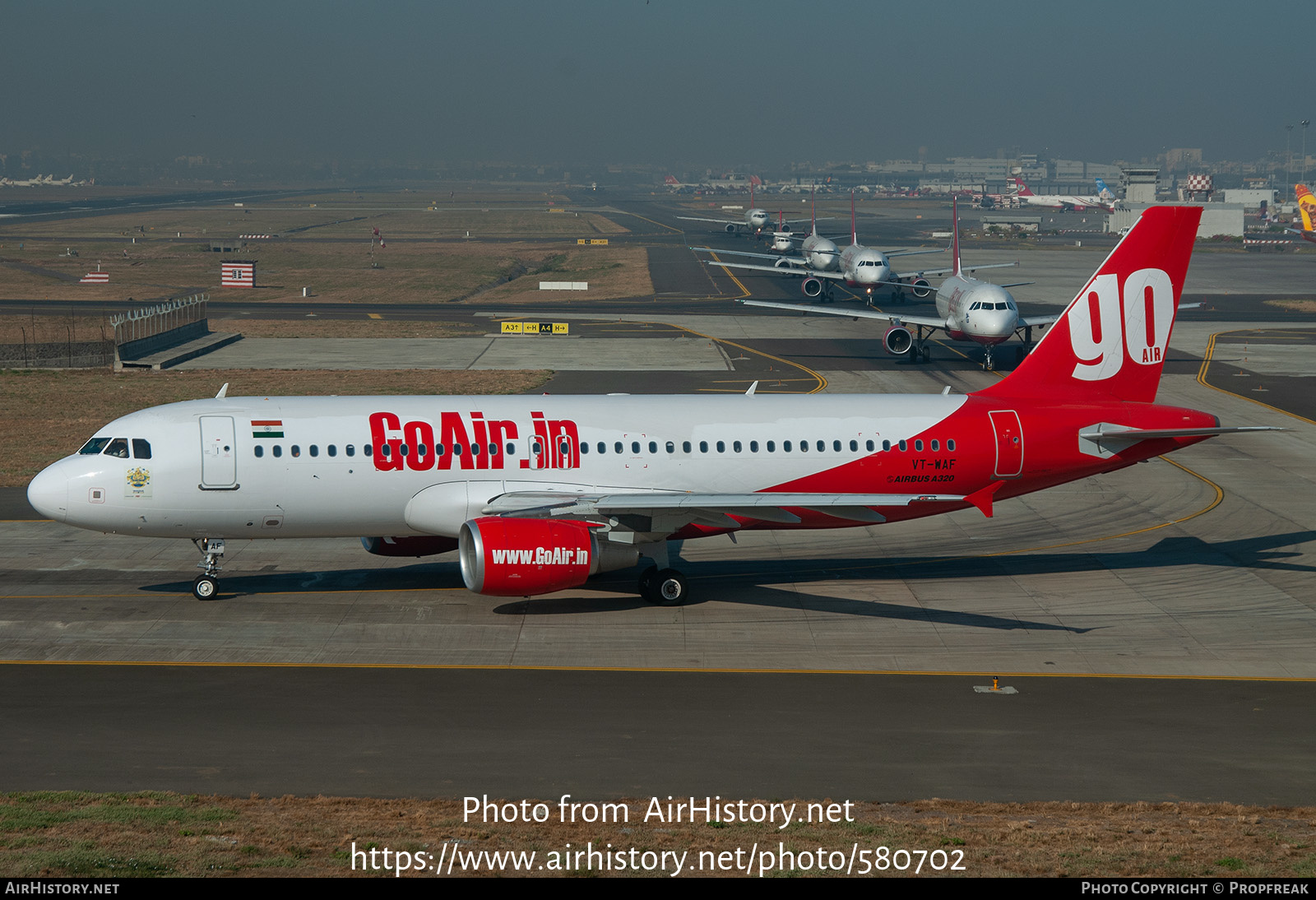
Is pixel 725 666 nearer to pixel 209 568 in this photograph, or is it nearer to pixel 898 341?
pixel 209 568

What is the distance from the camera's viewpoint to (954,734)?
2217cm

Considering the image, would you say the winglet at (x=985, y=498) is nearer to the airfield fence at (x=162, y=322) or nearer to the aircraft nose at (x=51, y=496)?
the aircraft nose at (x=51, y=496)

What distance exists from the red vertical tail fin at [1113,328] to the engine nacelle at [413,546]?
49.4 feet

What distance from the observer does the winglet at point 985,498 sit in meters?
29.7

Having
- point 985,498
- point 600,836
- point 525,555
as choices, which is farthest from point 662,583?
point 600,836

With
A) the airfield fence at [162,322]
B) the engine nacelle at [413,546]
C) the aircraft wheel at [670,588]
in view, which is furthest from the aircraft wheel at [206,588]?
the airfield fence at [162,322]

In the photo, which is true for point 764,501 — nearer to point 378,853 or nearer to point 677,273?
point 378,853

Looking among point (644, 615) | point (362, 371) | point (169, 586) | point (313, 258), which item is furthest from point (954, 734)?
point (313, 258)

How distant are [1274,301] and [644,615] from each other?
323 ft

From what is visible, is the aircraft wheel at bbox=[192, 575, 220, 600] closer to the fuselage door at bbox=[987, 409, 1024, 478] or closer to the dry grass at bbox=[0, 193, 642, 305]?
the fuselage door at bbox=[987, 409, 1024, 478]

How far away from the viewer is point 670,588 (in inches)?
1187

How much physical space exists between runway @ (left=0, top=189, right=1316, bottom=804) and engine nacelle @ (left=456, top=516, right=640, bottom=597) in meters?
1.23

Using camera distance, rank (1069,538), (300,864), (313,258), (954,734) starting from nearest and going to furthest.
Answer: (300,864) → (954,734) → (1069,538) → (313,258)

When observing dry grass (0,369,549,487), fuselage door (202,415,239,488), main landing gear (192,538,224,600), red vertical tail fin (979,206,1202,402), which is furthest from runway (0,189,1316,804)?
dry grass (0,369,549,487)
